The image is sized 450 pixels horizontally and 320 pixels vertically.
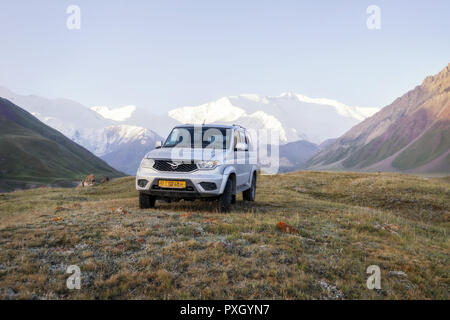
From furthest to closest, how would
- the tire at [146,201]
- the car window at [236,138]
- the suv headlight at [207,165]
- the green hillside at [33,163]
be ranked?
the green hillside at [33,163] < the car window at [236,138] < the tire at [146,201] < the suv headlight at [207,165]

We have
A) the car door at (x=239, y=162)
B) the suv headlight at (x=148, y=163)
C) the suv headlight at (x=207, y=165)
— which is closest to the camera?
the suv headlight at (x=207, y=165)

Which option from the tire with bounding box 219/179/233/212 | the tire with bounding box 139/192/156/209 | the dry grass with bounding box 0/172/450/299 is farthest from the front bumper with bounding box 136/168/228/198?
the tire with bounding box 139/192/156/209

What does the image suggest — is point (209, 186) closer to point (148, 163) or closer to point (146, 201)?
point (148, 163)

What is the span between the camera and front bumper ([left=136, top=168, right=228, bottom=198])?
9906mm

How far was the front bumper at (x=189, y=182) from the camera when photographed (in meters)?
9.91

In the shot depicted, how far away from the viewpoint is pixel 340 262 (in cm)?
675

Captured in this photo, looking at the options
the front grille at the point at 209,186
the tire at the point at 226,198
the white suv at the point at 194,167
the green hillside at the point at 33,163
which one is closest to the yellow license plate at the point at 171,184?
the white suv at the point at 194,167

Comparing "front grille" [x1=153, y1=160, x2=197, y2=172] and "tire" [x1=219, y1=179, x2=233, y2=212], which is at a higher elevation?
"front grille" [x1=153, y1=160, x2=197, y2=172]

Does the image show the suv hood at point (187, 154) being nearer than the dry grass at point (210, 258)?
No

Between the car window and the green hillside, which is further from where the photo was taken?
the green hillside

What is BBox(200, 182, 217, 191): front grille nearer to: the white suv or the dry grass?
the white suv

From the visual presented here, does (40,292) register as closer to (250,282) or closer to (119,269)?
(119,269)

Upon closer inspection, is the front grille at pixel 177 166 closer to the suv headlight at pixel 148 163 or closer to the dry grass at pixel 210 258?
the suv headlight at pixel 148 163

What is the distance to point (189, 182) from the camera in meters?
9.91
